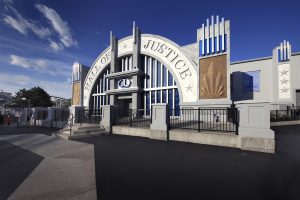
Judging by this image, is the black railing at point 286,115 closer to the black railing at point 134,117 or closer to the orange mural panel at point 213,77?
the orange mural panel at point 213,77

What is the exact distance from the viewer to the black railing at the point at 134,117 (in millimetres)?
13545

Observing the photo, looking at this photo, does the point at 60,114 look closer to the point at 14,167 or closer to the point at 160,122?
the point at 160,122


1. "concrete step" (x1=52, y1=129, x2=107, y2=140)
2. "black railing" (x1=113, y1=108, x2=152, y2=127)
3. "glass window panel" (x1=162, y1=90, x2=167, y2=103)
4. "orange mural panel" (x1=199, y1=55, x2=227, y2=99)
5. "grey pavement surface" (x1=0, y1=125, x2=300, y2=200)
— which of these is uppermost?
"orange mural panel" (x1=199, y1=55, x2=227, y2=99)

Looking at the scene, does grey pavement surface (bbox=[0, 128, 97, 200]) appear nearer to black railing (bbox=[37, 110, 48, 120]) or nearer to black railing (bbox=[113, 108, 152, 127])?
black railing (bbox=[113, 108, 152, 127])

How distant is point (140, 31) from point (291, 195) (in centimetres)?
2191

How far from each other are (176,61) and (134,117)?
839 cm

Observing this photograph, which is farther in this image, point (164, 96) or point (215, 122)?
point (164, 96)

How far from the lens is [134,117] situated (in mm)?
19359

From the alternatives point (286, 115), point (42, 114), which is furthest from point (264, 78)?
point (42, 114)

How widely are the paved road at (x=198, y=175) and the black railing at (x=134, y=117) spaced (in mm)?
6374

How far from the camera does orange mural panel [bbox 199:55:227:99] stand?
14.9 m

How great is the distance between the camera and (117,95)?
23.3 metres

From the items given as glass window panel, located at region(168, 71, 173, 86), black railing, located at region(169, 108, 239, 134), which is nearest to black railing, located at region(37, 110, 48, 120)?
glass window panel, located at region(168, 71, 173, 86)

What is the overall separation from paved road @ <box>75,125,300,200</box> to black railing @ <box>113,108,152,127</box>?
6.37 meters
